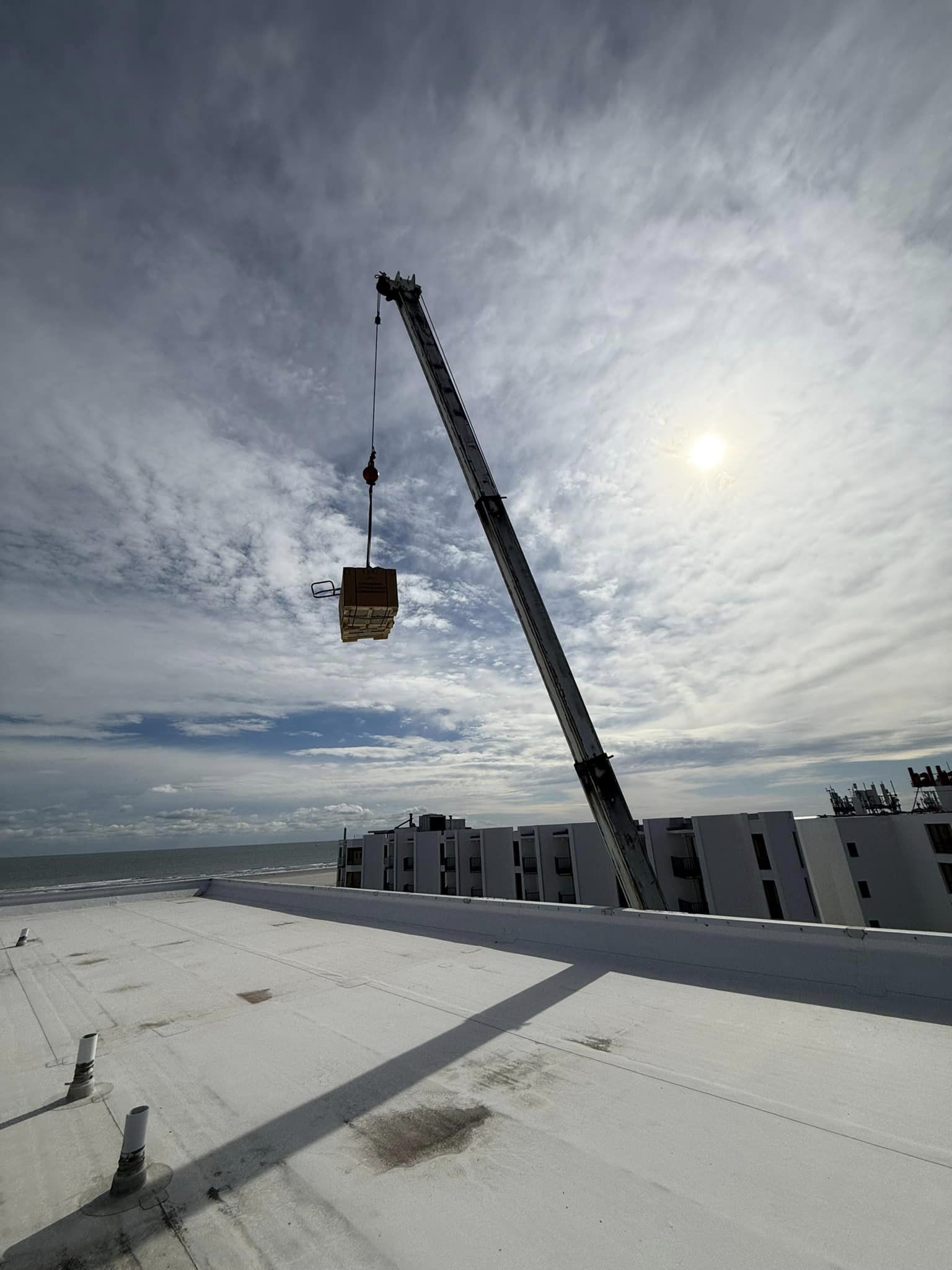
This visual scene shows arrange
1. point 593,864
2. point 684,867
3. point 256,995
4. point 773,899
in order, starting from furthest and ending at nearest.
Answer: point 593,864 → point 684,867 → point 773,899 → point 256,995

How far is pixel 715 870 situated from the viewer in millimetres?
34562

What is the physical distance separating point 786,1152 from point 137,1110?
3910 millimetres

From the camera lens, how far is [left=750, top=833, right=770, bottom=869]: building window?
33.4 meters

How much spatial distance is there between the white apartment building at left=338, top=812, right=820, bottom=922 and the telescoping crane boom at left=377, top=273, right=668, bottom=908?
1365 cm

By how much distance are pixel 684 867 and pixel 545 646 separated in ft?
109

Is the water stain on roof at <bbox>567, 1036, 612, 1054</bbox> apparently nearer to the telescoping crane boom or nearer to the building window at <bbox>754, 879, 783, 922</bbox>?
the telescoping crane boom

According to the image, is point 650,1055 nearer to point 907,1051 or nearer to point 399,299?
point 907,1051

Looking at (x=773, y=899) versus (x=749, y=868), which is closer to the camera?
(x=773, y=899)

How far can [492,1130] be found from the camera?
365cm

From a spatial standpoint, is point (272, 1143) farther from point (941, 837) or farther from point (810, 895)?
point (941, 837)

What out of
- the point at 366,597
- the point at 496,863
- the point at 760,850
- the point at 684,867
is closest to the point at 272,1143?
the point at 366,597

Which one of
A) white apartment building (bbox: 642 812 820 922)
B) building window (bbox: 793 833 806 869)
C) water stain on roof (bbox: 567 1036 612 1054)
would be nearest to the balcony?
white apartment building (bbox: 642 812 820 922)

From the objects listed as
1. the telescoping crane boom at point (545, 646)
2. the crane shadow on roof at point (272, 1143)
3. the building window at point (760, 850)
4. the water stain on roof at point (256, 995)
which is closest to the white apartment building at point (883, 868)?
the building window at point (760, 850)

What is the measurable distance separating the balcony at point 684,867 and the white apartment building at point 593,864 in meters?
0.06
